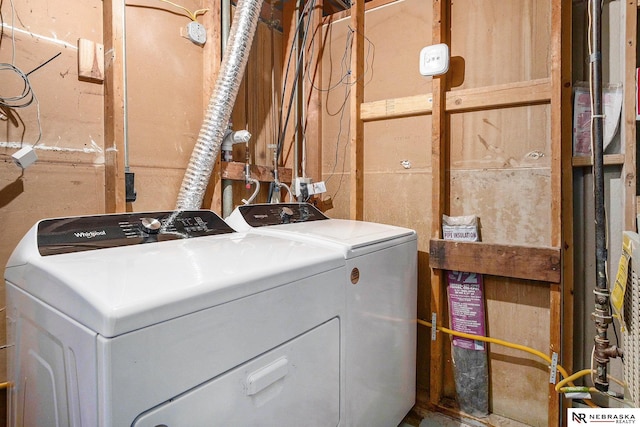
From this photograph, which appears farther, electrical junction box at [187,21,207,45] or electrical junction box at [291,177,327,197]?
electrical junction box at [291,177,327,197]

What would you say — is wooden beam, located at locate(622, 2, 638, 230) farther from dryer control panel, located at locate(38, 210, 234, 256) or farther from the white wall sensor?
the white wall sensor

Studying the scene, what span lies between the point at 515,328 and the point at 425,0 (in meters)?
1.81

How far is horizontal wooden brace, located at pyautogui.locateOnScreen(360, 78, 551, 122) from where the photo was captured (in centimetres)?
165

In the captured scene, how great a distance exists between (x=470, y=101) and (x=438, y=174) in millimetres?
398

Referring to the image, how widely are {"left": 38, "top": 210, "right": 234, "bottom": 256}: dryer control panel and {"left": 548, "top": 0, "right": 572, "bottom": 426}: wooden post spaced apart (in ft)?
4.73

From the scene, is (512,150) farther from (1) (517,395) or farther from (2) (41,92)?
(2) (41,92)

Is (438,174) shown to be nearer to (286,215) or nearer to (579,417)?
(286,215)

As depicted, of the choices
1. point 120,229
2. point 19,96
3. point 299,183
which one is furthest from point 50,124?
point 299,183

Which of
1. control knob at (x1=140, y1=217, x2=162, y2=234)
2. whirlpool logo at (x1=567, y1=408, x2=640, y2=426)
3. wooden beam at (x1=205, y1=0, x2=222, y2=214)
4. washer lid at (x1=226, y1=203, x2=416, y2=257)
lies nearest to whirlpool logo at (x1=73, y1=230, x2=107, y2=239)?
control knob at (x1=140, y1=217, x2=162, y2=234)

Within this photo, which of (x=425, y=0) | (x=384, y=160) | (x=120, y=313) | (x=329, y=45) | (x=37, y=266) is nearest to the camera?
(x=120, y=313)

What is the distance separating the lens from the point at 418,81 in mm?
2002

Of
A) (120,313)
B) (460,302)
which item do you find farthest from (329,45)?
(120,313)

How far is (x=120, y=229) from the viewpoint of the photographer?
1148 mm

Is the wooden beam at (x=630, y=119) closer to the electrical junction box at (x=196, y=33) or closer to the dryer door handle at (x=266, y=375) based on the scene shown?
the dryer door handle at (x=266, y=375)
